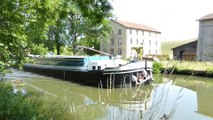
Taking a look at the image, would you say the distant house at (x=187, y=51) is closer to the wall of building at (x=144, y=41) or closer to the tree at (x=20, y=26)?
the wall of building at (x=144, y=41)

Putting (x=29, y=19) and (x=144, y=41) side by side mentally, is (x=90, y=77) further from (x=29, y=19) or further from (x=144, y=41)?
(x=144, y=41)

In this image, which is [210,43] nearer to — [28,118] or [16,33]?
[16,33]

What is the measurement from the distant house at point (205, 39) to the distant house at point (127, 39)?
16166 mm

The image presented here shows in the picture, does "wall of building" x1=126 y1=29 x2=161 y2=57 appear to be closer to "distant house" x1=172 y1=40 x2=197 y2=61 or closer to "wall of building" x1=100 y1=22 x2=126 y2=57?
"wall of building" x1=100 y1=22 x2=126 y2=57

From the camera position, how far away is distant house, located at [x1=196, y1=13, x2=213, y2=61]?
120 feet

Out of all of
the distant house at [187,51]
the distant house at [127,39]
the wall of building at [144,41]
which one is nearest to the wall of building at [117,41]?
the distant house at [127,39]

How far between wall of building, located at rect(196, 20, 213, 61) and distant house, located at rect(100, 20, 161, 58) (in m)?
16.2

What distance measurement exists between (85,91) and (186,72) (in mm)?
11317

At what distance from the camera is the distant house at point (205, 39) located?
36.7m

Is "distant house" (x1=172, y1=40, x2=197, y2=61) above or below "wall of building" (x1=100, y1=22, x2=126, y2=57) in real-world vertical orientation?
below

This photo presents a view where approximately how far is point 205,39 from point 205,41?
26 cm

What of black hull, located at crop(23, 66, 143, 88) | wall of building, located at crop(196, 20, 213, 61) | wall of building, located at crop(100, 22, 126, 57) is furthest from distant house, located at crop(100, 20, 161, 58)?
black hull, located at crop(23, 66, 143, 88)

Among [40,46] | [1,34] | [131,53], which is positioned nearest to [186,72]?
[40,46]

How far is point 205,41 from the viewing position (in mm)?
37344
